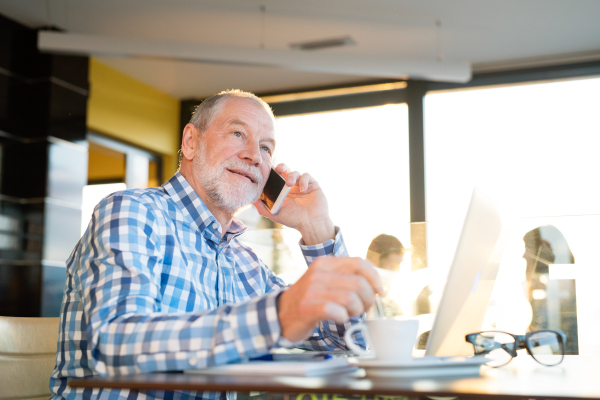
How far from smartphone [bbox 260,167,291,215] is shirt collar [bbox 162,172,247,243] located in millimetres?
318

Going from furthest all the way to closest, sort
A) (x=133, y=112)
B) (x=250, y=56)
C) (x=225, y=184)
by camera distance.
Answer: (x=133, y=112) → (x=250, y=56) → (x=225, y=184)

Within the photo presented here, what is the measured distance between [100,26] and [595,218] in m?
4.05

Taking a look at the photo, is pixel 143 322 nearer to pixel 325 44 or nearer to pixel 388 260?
pixel 388 260

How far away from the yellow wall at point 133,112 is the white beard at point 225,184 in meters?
3.99

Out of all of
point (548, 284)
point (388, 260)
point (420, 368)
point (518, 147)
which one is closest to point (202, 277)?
point (420, 368)

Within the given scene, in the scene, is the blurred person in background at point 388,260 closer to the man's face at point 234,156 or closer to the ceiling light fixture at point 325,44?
the man's face at point 234,156

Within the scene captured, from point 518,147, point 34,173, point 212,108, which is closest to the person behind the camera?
point 212,108

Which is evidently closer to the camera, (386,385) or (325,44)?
(386,385)

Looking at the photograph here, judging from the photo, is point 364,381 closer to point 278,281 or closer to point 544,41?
point 278,281

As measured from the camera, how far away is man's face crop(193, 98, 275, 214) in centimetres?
154

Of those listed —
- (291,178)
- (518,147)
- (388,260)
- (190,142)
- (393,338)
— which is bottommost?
(393,338)

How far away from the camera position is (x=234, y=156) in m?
1.58

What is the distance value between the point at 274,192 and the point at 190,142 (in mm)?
285

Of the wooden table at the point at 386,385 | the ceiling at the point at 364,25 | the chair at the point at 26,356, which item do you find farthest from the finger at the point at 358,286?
the ceiling at the point at 364,25
